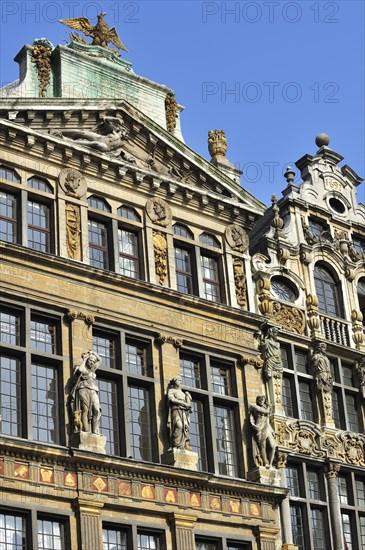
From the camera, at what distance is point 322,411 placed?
36875mm

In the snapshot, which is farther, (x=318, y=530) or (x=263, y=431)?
(x=318, y=530)

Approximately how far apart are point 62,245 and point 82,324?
84.3 inches

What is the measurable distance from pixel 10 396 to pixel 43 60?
34.1 ft

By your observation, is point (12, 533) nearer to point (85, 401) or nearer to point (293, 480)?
point (85, 401)

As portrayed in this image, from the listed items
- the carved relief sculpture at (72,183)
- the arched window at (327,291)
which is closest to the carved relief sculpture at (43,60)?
the carved relief sculpture at (72,183)

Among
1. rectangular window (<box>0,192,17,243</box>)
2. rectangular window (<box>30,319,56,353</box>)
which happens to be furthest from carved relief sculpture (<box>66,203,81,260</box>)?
rectangular window (<box>30,319,56,353</box>)

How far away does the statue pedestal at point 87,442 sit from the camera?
31.0 meters

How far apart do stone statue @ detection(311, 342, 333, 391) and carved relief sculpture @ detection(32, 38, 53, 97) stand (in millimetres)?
10294

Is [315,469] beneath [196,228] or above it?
beneath

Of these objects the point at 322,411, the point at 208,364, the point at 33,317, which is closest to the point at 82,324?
the point at 33,317

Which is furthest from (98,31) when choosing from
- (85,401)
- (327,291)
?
(85,401)

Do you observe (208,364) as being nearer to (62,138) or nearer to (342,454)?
(342,454)

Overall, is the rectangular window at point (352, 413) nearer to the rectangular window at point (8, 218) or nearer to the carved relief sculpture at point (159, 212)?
the carved relief sculpture at point (159, 212)

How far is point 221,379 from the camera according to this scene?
116 ft
